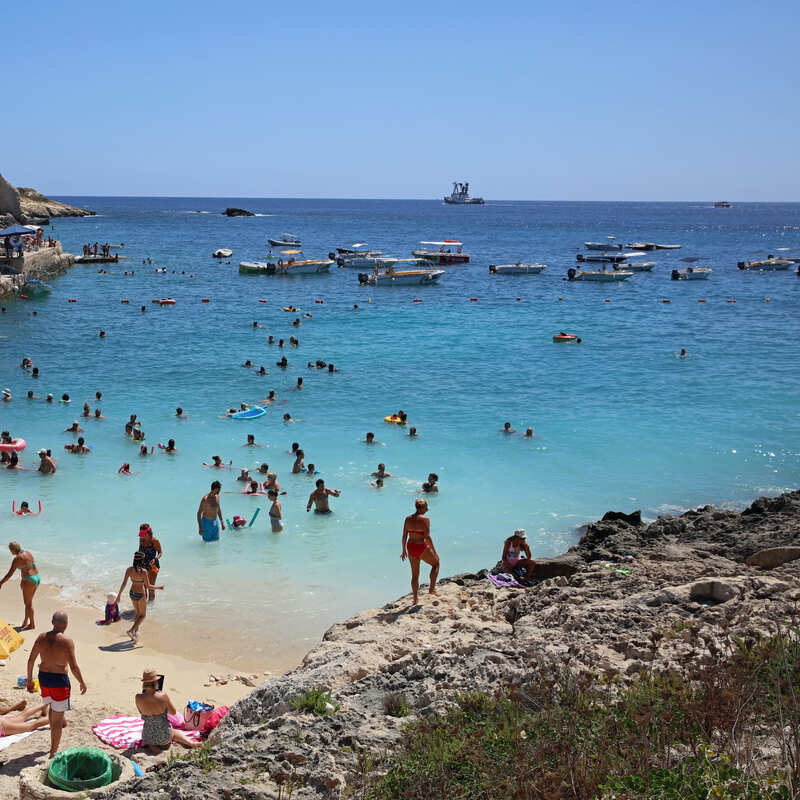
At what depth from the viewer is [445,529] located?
58.8ft

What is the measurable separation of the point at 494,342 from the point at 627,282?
31142 mm

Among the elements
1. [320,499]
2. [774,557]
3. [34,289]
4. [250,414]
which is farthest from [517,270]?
[774,557]

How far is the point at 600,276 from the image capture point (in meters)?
66.8

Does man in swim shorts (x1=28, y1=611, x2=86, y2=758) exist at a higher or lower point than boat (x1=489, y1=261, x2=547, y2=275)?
lower

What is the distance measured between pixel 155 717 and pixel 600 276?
206ft

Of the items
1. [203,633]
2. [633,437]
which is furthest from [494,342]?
[203,633]

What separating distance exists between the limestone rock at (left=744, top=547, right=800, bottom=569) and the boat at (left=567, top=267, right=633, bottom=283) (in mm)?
57580

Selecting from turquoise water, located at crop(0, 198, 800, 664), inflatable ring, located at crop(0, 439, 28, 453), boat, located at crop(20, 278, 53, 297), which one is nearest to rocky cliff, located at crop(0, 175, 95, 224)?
boat, located at crop(20, 278, 53, 297)

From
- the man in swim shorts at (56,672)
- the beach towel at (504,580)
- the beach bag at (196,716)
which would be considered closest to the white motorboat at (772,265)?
the beach towel at (504,580)

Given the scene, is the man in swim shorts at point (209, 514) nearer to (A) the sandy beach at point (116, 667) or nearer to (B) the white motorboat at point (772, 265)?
(A) the sandy beach at point (116, 667)

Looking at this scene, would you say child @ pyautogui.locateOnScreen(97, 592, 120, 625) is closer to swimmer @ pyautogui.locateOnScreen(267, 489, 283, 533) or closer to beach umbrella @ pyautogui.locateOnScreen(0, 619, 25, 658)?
beach umbrella @ pyautogui.locateOnScreen(0, 619, 25, 658)

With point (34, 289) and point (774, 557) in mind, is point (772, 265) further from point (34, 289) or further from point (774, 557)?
point (774, 557)

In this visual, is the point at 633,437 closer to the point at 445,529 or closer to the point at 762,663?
the point at 445,529

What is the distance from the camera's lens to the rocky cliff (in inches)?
3407
